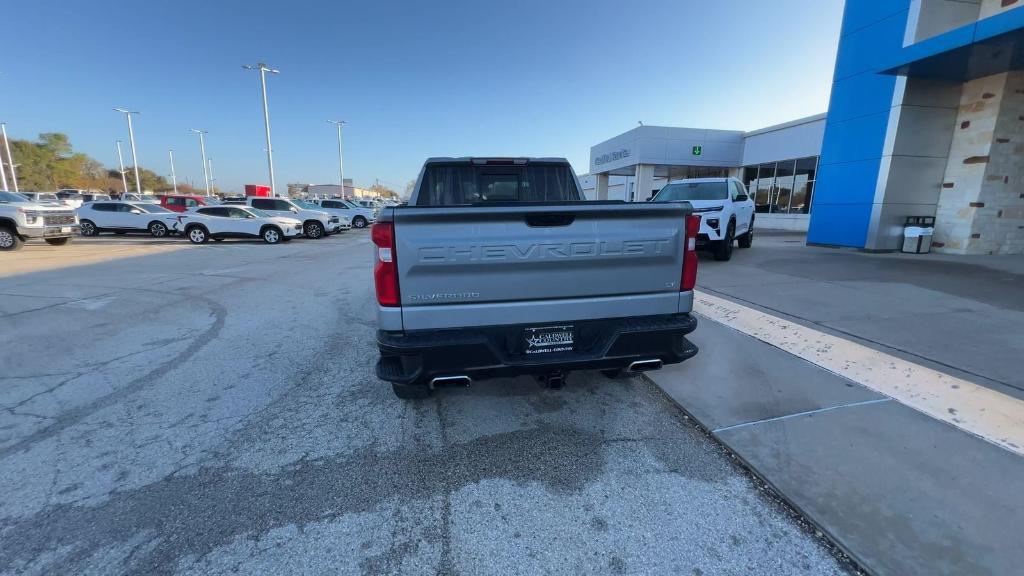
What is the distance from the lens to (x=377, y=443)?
3.07 m

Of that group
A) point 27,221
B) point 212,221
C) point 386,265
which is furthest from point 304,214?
point 386,265

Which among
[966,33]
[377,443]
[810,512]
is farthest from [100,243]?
[966,33]

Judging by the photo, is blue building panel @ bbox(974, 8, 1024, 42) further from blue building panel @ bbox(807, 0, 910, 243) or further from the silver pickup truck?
the silver pickup truck

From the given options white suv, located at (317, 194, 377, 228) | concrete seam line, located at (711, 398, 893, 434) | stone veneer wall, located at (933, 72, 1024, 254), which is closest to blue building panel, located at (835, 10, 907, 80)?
stone veneer wall, located at (933, 72, 1024, 254)

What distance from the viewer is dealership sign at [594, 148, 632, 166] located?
29.8 metres

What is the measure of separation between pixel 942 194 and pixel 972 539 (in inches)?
570

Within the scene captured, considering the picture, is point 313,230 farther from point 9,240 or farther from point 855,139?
point 855,139

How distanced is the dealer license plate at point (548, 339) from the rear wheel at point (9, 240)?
1980cm

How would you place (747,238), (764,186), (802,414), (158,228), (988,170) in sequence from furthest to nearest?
(764,186)
(158,228)
(747,238)
(988,170)
(802,414)

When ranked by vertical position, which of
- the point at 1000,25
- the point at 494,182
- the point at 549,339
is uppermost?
the point at 1000,25

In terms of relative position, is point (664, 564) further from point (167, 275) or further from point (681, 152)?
point (681, 152)

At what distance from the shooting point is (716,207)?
9.73m

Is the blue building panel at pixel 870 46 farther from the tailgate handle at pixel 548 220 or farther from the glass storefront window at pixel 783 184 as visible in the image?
the tailgate handle at pixel 548 220

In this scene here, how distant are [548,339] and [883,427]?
98.9 inches
